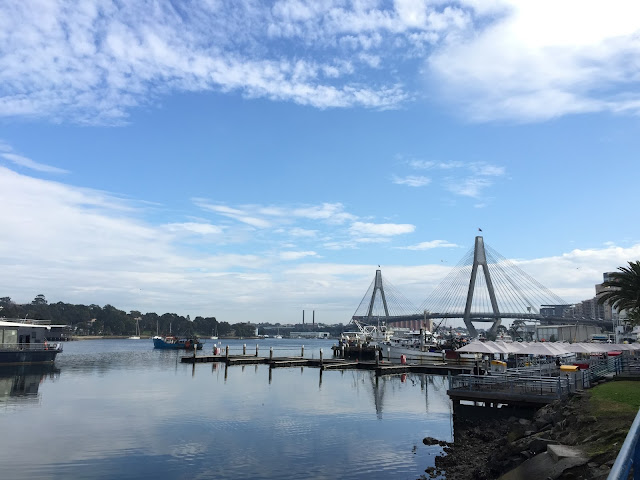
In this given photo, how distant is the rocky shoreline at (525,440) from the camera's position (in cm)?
1388

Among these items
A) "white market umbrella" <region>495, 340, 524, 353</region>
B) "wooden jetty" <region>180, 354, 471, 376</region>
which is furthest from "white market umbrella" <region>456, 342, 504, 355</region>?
"wooden jetty" <region>180, 354, 471, 376</region>

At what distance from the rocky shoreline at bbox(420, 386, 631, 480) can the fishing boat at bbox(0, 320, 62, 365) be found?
196 ft

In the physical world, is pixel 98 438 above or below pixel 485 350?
below

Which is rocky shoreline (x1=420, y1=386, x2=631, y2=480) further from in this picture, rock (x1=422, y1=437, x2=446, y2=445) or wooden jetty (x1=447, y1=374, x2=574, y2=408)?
wooden jetty (x1=447, y1=374, x2=574, y2=408)

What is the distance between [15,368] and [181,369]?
2174cm

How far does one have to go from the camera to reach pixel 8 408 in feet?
131

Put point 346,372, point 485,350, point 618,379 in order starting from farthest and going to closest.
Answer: point 346,372
point 485,350
point 618,379

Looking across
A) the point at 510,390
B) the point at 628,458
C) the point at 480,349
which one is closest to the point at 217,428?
the point at 510,390

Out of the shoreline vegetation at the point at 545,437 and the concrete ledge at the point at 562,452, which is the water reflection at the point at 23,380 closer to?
the shoreline vegetation at the point at 545,437

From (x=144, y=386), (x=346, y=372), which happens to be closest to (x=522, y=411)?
(x=144, y=386)

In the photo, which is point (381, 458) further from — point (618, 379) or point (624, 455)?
point (624, 455)

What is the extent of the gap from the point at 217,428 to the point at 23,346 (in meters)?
50.3

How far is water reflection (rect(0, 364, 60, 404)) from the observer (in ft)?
151

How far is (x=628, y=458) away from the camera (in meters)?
3.74
